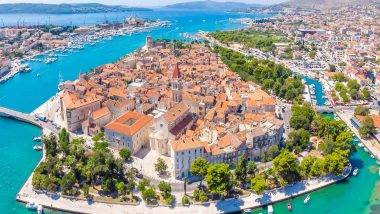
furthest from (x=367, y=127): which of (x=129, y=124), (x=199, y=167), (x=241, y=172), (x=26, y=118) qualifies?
(x=26, y=118)

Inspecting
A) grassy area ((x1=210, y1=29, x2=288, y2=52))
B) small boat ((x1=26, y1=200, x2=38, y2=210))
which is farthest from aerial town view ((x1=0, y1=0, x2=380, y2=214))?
grassy area ((x1=210, y1=29, x2=288, y2=52))

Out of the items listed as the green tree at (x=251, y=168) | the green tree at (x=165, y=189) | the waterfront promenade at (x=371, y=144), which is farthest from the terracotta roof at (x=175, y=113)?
the waterfront promenade at (x=371, y=144)

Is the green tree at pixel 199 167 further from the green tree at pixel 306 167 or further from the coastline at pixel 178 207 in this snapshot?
the green tree at pixel 306 167

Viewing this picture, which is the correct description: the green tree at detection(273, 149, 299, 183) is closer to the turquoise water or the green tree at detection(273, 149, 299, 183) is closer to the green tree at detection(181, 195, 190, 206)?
the green tree at detection(181, 195, 190, 206)

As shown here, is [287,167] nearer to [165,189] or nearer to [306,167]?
[306,167]

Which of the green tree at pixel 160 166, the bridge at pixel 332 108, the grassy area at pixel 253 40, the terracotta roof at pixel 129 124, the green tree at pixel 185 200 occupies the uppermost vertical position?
the grassy area at pixel 253 40

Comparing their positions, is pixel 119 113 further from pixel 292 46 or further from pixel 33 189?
pixel 292 46

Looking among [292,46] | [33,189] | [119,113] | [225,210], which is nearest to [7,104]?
[119,113]
